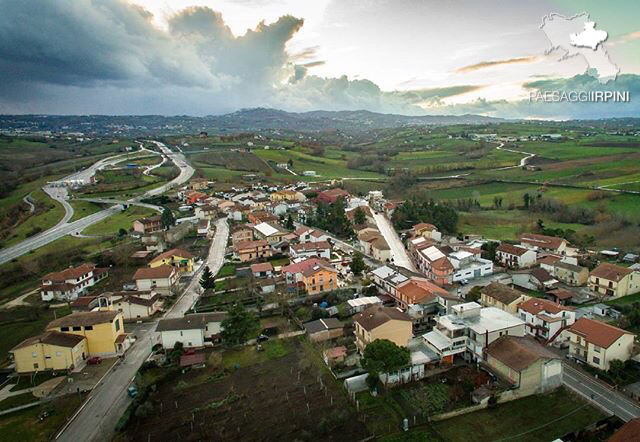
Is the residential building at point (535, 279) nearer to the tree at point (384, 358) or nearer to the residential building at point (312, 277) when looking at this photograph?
the residential building at point (312, 277)

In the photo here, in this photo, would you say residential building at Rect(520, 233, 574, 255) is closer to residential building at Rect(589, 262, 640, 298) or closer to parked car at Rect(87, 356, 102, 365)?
residential building at Rect(589, 262, 640, 298)

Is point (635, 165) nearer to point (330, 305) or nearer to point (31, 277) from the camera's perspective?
Answer: point (330, 305)

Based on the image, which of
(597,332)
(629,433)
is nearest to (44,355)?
(629,433)

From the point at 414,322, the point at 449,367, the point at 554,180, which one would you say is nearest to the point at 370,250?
the point at 414,322

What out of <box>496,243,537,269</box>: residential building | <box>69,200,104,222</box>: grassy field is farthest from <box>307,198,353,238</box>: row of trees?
<box>69,200,104,222</box>: grassy field

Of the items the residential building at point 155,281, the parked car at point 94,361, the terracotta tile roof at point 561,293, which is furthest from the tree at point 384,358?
the residential building at point 155,281

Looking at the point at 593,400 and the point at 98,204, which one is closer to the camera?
the point at 593,400
